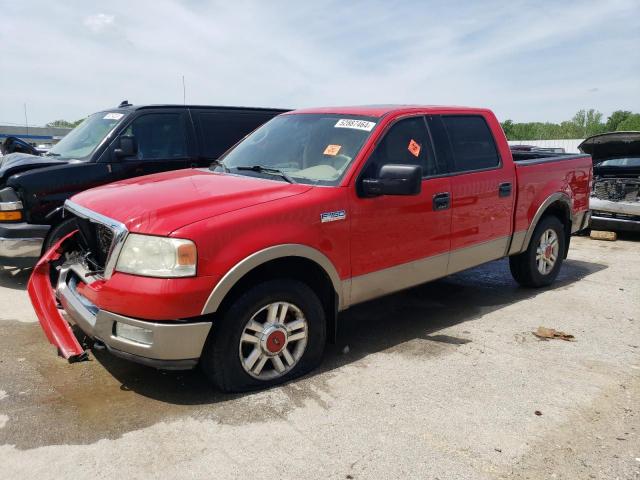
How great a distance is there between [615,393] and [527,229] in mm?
2266

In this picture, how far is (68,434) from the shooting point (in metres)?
2.98

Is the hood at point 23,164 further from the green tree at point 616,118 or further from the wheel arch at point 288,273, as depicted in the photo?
the green tree at point 616,118

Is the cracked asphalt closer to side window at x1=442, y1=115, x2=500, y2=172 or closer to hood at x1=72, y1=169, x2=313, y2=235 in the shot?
hood at x1=72, y1=169, x2=313, y2=235

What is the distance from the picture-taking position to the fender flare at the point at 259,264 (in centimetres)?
311

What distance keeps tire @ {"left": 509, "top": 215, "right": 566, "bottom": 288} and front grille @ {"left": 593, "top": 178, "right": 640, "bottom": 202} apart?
365 cm

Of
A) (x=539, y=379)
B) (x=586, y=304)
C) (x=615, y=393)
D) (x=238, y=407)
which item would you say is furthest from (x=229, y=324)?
(x=586, y=304)

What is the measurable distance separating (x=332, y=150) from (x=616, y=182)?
6897mm

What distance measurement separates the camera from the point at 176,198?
3.40m

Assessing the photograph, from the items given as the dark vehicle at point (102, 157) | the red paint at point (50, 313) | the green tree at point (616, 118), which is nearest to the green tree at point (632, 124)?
the green tree at point (616, 118)

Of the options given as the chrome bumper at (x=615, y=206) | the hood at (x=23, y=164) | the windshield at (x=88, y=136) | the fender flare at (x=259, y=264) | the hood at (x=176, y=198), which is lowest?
the chrome bumper at (x=615, y=206)

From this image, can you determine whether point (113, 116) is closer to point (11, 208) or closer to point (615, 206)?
point (11, 208)

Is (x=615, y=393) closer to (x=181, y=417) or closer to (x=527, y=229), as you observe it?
(x=527, y=229)

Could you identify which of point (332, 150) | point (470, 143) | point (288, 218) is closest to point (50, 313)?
point (288, 218)

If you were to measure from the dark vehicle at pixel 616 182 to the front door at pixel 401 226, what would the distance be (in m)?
5.70
